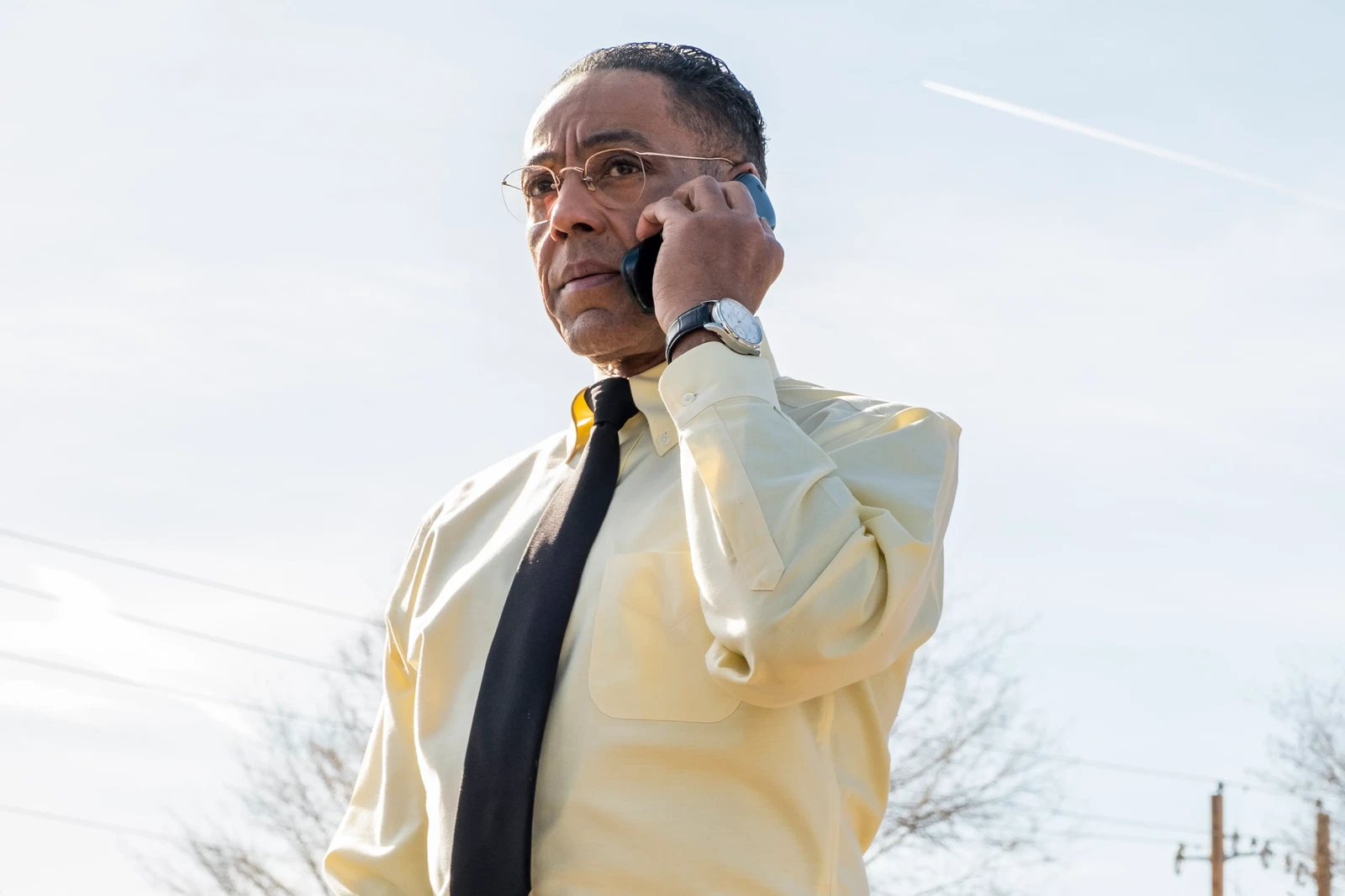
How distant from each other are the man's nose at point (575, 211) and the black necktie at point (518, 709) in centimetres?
54

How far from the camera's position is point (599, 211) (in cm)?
295

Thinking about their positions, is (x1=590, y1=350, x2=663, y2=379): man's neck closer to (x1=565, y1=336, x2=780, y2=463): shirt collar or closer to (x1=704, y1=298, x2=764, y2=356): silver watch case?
(x1=565, y1=336, x2=780, y2=463): shirt collar

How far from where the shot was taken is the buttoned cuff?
96.6 inches

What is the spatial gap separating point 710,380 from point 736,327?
123 millimetres

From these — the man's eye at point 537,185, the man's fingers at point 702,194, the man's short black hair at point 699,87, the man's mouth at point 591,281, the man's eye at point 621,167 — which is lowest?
the man's mouth at point 591,281

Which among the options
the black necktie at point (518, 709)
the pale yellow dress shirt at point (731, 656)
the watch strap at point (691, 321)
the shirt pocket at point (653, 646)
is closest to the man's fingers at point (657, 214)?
the watch strap at point (691, 321)

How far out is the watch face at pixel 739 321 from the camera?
2.54 m

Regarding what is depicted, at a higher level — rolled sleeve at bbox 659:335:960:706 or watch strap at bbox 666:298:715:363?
watch strap at bbox 666:298:715:363

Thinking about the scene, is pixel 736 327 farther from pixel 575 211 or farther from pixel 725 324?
pixel 575 211

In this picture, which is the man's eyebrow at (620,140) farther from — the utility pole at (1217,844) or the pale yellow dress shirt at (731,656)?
the utility pole at (1217,844)

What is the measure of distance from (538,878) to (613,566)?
495 mm

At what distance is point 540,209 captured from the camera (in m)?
3.12

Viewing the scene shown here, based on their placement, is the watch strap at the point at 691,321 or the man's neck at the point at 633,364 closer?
the watch strap at the point at 691,321

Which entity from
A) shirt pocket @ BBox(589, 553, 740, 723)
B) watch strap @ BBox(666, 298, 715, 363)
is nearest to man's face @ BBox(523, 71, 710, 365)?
watch strap @ BBox(666, 298, 715, 363)
